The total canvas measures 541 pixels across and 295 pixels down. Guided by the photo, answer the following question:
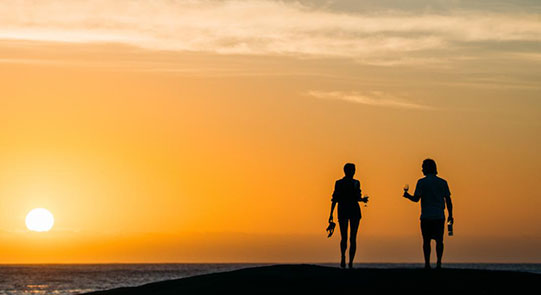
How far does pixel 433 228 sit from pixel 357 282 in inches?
106

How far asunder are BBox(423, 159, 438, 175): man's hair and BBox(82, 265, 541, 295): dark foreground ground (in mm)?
2473

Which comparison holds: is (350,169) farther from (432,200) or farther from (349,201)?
(432,200)

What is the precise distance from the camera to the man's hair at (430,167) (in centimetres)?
2469

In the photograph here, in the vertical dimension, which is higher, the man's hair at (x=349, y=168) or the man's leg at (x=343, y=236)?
the man's hair at (x=349, y=168)

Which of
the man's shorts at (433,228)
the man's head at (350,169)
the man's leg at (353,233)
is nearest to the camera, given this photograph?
the man's shorts at (433,228)

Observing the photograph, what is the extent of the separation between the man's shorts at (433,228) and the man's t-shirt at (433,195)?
0.11 m

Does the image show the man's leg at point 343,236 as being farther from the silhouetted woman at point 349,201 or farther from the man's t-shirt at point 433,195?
the man's t-shirt at point 433,195

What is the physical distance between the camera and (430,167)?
81.0 ft

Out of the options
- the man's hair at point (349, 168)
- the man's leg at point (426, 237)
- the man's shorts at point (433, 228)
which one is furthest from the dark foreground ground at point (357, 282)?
the man's hair at point (349, 168)

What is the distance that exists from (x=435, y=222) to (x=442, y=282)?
2039mm

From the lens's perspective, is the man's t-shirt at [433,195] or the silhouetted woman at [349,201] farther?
the silhouetted woman at [349,201]

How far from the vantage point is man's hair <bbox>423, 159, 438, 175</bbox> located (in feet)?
81.0

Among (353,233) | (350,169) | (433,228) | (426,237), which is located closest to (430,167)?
(433,228)

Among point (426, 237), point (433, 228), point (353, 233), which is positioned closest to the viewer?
point (433, 228)
